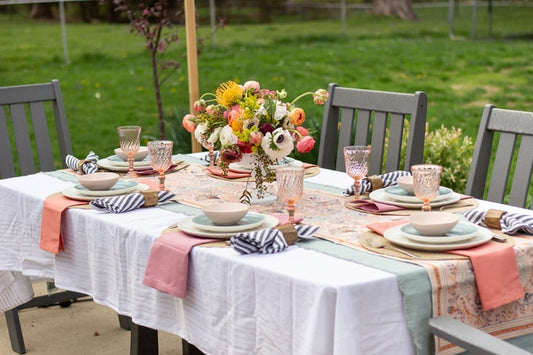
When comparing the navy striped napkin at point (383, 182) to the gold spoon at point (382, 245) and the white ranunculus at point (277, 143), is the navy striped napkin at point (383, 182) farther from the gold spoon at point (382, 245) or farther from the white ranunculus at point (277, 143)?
the gold spoon at point (382, 245)

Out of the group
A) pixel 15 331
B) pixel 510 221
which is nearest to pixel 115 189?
pixel 15 331

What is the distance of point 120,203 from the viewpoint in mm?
2688

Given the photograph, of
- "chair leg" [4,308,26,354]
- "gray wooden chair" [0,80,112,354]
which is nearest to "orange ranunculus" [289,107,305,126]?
"gray wooden chair" [0,80,112,354]

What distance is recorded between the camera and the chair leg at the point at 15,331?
358 cm

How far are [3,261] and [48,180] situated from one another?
35cm

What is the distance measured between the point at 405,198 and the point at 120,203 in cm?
91

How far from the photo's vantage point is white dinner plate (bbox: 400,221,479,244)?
2.17m

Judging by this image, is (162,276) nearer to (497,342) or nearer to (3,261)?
(497,342)

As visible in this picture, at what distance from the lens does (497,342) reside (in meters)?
1.89

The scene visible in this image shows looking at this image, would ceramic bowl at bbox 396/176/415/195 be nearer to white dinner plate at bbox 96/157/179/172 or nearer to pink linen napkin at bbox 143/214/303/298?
pink linen napkin at bbox 143/214/303/298

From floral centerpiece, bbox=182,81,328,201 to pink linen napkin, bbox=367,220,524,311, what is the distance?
0.76 m

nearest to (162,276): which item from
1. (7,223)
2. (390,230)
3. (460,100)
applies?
(390,230)

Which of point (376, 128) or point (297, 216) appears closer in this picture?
point (297, 216)

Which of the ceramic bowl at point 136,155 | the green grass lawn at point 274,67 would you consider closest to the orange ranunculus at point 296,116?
the ceramic bowl at point 136,155
